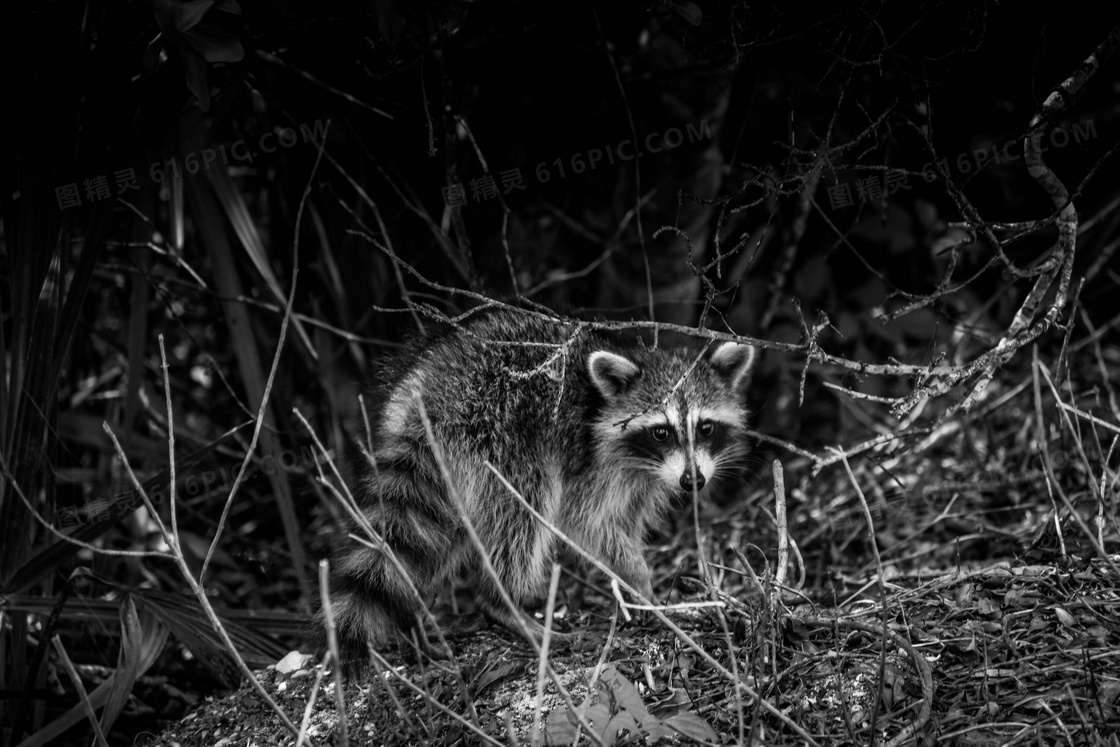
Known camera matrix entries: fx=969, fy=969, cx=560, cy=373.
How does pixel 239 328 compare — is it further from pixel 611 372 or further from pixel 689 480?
pixel 689 480

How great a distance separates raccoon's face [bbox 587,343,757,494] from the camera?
3.84 meters

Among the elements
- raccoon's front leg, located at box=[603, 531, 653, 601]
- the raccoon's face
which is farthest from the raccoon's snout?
raccoon's front leg, located at box=[603, 531, 653, 601]

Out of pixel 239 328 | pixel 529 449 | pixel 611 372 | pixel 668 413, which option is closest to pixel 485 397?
pixel 529 449

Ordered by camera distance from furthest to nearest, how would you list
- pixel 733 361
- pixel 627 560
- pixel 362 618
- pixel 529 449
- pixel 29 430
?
pixel 733 361 → pixel 627 560 → pixel 529 449 → pixel 29 430 → pixel 362 618

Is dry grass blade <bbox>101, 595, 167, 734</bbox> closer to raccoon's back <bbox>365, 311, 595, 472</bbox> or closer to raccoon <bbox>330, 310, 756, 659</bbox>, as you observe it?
raccoon <bbox>330, 310, 756, 659</bbox>

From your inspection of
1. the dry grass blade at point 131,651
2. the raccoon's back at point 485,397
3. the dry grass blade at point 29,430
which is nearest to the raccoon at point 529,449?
the raccoon's back at point 485,397

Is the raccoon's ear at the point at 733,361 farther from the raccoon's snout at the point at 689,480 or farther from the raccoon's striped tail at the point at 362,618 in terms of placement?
the raccoon's striped tail at the point at 362,618

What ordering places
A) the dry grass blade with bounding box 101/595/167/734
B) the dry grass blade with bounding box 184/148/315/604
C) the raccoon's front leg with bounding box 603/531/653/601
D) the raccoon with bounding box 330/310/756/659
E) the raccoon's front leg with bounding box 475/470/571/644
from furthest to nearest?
the dry grass blade with bounding box 184/148/315/604
the raccoon's front leg with bounding box 603/531/653/601
the raccoon's front leg with bounding box 475/470/571/644
the raccoon with bounding box 330/310/756/659
the dry grass blade with bounding box 101/595/167/734

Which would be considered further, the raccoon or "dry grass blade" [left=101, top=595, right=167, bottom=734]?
the raccoon

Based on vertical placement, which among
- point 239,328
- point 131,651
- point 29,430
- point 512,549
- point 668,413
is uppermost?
point 239,328

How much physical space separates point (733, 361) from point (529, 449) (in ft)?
3.31

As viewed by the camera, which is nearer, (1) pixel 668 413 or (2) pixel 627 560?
(1) pixel 668 413

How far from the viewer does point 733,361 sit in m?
4.14

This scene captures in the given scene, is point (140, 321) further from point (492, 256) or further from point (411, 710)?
point (411, 710)
